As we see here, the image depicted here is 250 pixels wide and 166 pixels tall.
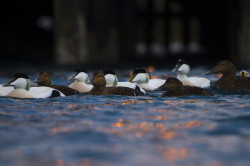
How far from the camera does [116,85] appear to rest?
12.8 m

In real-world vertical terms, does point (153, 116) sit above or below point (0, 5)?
below

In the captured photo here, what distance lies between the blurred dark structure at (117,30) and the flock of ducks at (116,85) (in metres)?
4.82

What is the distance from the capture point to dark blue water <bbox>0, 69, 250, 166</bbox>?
657 centimetres

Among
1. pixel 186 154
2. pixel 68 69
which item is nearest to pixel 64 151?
pixel 186 154

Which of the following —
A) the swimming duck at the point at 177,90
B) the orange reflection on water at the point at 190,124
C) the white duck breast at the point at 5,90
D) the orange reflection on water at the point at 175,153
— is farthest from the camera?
the white duck breast at the point at 5,90

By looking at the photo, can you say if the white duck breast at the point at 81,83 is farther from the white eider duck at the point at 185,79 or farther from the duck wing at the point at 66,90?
the white eider duck at the point at 185,79

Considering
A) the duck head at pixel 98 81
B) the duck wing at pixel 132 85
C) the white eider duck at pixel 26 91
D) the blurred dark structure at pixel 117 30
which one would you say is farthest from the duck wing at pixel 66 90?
the blurred dark structure at pixel 117 30

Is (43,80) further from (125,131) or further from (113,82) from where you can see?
(125,131)

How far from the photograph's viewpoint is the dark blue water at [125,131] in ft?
21.6

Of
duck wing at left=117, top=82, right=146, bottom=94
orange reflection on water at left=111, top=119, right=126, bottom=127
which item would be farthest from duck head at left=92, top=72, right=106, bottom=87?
orange reflection on water at left=111, top=119, right=126, bottom=127

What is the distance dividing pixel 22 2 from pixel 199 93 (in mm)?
16909

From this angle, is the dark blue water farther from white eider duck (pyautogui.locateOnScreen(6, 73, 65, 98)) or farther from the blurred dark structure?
the blurred dark structure

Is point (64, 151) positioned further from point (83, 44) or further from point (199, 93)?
point (83, 44)

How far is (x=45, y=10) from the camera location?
2770cm
